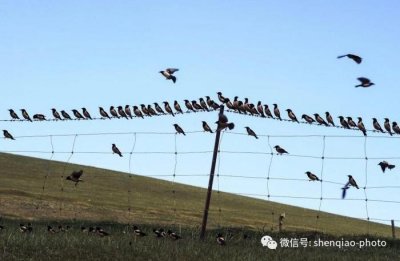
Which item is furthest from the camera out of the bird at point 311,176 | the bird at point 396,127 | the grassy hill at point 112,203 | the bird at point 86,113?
the grassy hill at point 112,203

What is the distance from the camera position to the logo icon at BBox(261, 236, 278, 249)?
2062cm

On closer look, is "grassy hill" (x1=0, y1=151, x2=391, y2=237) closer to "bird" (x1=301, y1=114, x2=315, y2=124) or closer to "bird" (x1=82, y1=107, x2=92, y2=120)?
"bird" (x1=82, y1=107, x2=92, y2=120)

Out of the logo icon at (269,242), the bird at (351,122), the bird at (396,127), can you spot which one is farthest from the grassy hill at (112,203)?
the bird at (396,127)

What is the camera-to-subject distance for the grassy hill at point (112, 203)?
47.0 meters

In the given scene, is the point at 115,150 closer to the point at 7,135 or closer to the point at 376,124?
the point at 7,135

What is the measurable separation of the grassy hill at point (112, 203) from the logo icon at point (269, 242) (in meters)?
16.6

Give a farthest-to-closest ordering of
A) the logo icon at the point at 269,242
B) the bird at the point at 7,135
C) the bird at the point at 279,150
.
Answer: the bird at the point at 7,135
the bird at the point at 279,150
the logo icon at the point at 269,242

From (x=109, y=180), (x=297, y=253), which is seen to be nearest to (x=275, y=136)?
(x=297, y=253)

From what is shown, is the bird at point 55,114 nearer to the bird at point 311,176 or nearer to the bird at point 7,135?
the bird at point 7,135

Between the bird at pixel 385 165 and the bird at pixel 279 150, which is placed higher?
the bird at pixel 279 150

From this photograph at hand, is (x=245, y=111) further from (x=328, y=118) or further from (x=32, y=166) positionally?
(x=32, y=166)

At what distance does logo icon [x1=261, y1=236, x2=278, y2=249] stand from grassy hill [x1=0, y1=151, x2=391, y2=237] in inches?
654

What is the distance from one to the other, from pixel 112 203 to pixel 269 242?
143 ft

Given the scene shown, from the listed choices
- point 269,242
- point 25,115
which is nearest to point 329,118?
point 269,242
